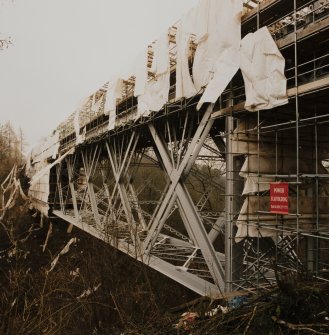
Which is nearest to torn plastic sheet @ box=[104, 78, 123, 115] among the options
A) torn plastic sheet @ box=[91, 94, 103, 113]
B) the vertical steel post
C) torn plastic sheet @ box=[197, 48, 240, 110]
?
torn plastic sheet @ box=[91, 94, 103, 113]

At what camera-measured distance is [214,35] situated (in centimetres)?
779

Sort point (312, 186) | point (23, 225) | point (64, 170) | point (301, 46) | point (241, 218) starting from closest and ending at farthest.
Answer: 1. point (301, 46)
2. point (241, 218)
3. point (312, 186)
4. point (64, 170)
5. point (23, 225)

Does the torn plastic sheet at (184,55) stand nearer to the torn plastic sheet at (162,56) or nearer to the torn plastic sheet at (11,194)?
the torn plastic sheet at (162,56)

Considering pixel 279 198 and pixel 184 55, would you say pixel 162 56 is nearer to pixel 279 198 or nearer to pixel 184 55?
pixel 184 55

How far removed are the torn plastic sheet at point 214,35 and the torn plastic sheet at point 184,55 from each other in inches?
12.8

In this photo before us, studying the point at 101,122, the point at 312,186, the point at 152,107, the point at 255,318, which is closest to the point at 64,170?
the point at 101,122

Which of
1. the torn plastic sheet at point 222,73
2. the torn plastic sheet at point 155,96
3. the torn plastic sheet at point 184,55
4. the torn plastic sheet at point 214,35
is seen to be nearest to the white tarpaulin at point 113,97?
the torn plastic sheet at point 155,96

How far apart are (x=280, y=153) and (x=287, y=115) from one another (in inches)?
34.1

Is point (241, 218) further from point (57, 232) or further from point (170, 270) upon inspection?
point (57, 232)

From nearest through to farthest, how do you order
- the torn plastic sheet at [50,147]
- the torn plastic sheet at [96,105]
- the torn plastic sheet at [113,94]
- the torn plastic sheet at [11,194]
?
1. the torn plastic sheet at [113,94]
2. the torn plastic sheet at [96,105]
3. the torn plastic sheet at [11,194]
4. the torn plastic sheet at [50,147]

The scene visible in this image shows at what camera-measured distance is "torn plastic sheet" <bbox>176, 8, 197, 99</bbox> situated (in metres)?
8.77

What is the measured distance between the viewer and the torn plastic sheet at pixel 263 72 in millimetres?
6418

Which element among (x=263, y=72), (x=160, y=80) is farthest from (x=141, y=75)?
(x=263, y=72)

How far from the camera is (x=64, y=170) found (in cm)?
2738
